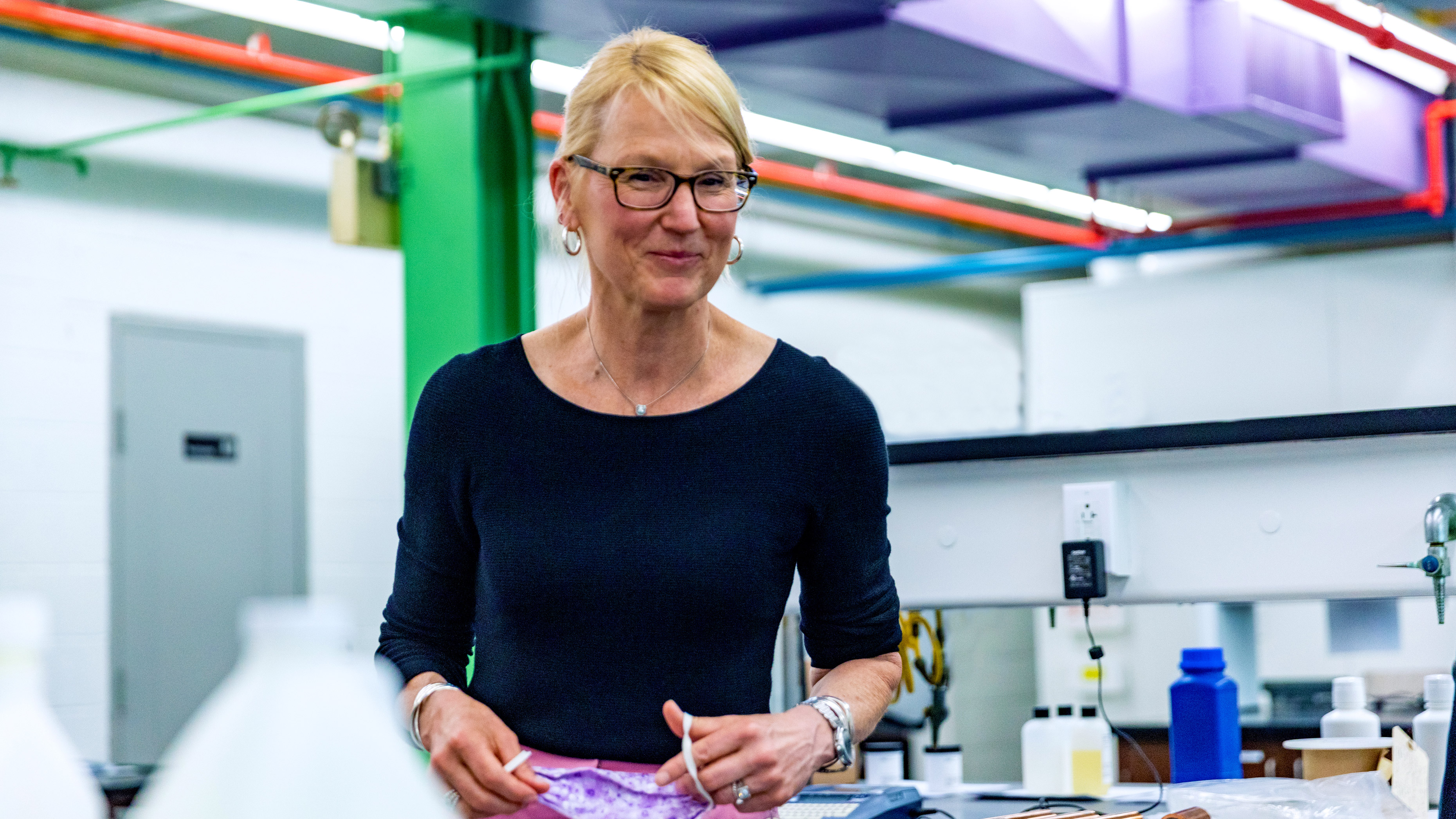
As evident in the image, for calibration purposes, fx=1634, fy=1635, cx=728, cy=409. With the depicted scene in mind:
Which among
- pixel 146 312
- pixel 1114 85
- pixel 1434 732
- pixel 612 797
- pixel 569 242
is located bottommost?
pixel 1434 732

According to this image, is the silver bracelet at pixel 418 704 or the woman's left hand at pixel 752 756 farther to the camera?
the silver bracelet at pixel 418 704

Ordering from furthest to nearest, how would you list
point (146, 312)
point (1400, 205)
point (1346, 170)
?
point (1400, 205), point (146, 312), point (1346, 170)

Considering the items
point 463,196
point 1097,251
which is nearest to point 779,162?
point 1097,251

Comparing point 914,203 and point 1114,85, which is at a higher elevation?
point 914,203

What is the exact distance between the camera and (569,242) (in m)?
1.60

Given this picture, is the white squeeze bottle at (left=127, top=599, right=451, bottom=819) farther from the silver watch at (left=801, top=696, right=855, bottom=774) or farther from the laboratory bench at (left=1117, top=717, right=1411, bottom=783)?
the laboratory bench at (left=1117, top=717, right=1411, bottom=783)

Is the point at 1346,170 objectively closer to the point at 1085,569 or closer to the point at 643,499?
the point at 1085,569

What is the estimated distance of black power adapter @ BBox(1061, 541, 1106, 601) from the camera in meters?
2.29

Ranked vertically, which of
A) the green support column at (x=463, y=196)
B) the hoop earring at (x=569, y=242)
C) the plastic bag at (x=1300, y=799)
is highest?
the green support column at (x=463, y=196)

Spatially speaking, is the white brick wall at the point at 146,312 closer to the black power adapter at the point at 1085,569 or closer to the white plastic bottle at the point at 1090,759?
the white plastic bottle at the point at 1090,759

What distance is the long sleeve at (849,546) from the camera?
147 centimetres

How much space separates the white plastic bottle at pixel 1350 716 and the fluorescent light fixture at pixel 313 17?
286 centimetres

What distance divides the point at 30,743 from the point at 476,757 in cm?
64

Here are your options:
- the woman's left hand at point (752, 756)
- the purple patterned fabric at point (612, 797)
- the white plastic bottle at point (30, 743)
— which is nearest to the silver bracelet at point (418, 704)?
the purple patterned fabric at point (612, 797)
